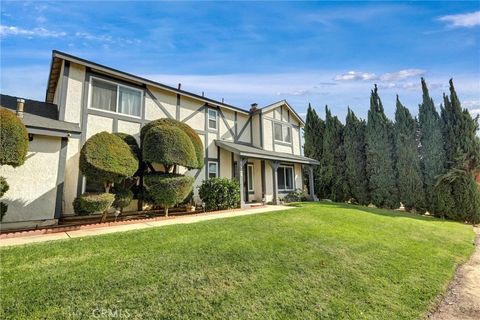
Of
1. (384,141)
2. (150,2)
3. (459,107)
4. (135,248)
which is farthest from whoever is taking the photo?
(384,141)

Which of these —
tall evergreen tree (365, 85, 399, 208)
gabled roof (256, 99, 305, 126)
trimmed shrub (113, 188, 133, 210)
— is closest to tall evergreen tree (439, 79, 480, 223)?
tall evergreen tree (365, 85, 399, 208)

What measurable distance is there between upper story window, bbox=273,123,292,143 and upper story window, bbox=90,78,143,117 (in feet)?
33.3

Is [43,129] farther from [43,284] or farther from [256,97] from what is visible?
[256,97]

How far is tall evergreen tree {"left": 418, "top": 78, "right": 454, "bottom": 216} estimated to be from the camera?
14.6 metres

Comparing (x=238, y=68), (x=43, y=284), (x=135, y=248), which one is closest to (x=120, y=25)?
(x=238, y=68)

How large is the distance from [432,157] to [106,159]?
19163 millimetres

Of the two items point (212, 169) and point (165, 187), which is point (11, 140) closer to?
point (165, 187)

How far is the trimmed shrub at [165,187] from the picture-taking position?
927 centimetres

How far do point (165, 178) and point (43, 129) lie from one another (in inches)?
169

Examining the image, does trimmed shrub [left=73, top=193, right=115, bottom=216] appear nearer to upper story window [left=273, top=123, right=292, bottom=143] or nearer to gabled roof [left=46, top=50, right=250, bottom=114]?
gabled roof [left=46, top=50, right=250, bottom=114]

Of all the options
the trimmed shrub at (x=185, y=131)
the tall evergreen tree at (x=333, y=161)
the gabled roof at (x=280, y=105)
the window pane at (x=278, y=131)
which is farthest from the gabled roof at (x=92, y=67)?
the tall evergreen tree at (x=333, y=161)

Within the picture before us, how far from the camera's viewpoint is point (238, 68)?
41.2 feet

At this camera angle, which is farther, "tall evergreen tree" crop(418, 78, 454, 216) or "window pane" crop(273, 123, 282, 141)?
"window pane" crop(273, 123, 282, 141)

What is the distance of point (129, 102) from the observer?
36.8 feet
